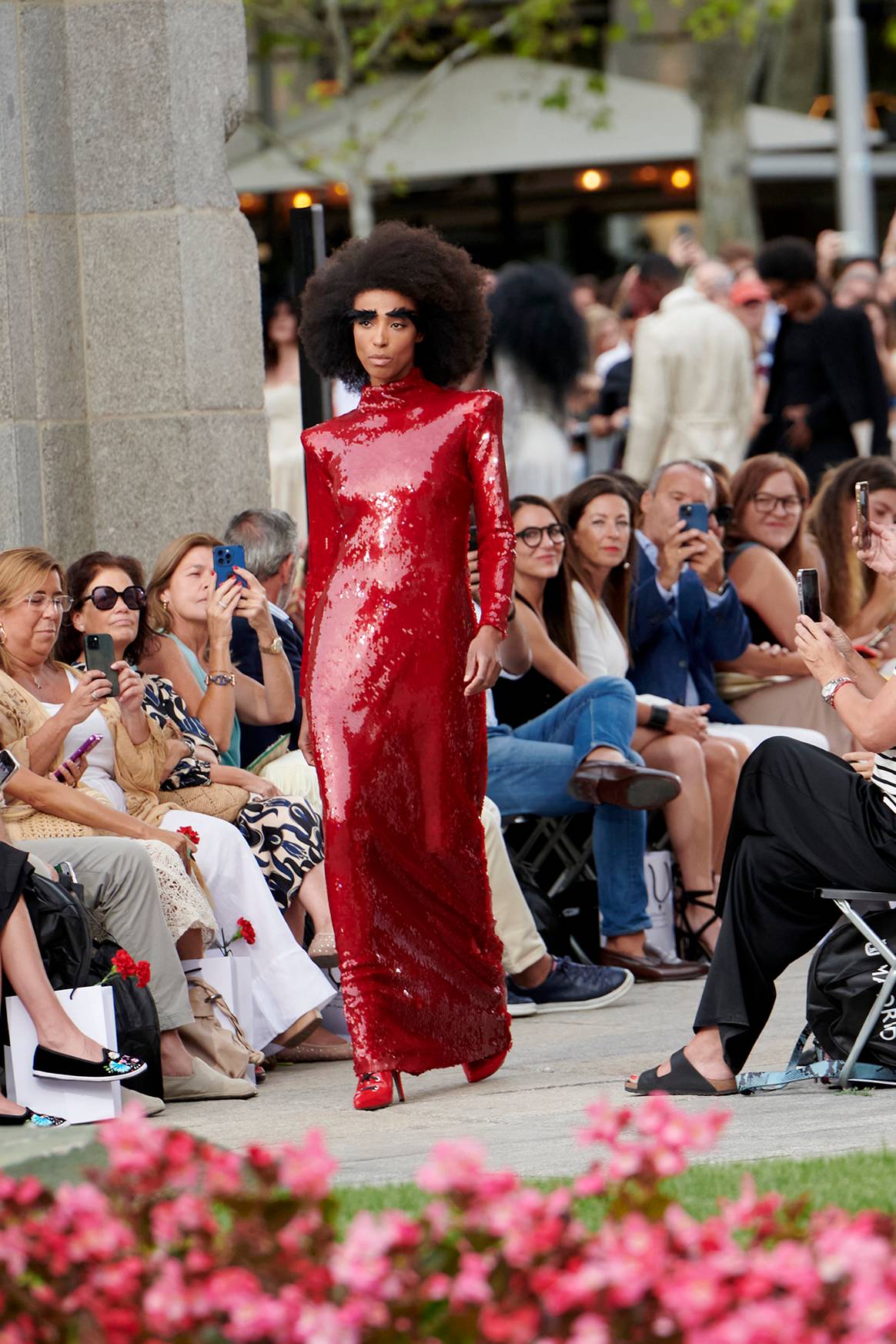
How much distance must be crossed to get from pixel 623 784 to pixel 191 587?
5.29 feet

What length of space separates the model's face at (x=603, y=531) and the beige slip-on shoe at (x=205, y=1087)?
311 cm

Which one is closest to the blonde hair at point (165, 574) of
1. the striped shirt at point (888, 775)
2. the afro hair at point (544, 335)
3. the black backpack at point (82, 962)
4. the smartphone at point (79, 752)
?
the smartphone at point (79, 752)

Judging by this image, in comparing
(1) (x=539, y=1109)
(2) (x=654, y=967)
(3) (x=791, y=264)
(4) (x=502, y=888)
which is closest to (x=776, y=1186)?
(1) (x=539, y=1109)

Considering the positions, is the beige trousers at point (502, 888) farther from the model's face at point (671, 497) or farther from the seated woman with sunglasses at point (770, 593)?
the seated woman with sunglasses at point (770, 593)

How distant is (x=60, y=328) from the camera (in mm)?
8586

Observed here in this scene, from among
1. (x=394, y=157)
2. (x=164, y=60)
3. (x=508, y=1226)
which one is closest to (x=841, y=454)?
(x=164, y=60)

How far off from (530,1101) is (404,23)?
1916cm

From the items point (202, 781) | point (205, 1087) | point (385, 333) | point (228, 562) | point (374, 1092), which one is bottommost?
point (205, 1087)

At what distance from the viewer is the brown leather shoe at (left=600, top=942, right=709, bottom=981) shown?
8.34m

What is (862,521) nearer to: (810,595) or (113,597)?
(810,595)

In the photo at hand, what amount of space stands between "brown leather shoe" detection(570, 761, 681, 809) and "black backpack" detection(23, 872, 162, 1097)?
2.23m

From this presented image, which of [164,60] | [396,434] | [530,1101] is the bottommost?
[530,1101]

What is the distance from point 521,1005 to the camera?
7680mm

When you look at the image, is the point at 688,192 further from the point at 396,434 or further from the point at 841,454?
the point at 396,434
